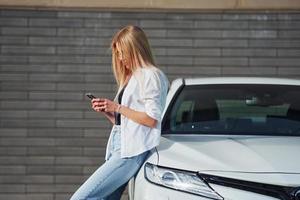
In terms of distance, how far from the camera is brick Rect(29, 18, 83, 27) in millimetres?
7484

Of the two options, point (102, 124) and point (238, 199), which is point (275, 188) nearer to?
point (238, 199)

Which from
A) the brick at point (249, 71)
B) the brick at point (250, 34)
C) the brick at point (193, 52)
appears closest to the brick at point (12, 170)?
the brick at point (193, 52)

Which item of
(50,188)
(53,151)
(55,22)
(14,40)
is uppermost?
(55,22)

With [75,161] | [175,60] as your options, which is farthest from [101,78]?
[75,161]

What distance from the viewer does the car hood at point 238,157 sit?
125 inches

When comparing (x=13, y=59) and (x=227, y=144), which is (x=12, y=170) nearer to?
(x=13, y=59)

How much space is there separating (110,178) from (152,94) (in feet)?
1.74

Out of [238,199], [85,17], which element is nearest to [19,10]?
[85,17]

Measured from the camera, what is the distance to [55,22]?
7496mm

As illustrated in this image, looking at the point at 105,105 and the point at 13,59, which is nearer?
the point at 105,105

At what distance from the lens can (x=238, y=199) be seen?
312 centimetres

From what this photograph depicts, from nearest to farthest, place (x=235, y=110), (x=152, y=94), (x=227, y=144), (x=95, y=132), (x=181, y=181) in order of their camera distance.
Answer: (x=181, y=181) → (x=152, y=94) → (x=227, y=144) → (x=235, y=110) → (x=95, y=132)

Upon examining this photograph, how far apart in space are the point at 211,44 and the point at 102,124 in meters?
1.61

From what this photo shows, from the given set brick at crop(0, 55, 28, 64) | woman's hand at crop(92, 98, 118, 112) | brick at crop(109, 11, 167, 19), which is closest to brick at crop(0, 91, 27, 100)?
brick at crop(0, 55, 28, 64)
